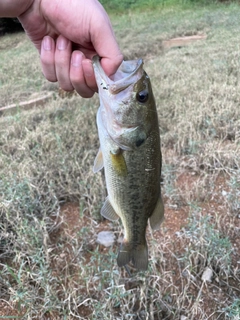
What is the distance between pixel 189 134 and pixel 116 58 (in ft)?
6.06

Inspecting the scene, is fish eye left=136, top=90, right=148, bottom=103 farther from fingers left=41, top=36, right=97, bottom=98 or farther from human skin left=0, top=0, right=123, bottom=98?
fingers left=41, top=36, right=97, bottom=98

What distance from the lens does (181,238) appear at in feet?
7.29

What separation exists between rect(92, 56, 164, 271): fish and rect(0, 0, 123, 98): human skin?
0.38 ft

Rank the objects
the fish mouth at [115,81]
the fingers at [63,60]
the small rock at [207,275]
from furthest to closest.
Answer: the small rock at [207,275] < the fingers at [63,60] < the fish mouth at [115,81]

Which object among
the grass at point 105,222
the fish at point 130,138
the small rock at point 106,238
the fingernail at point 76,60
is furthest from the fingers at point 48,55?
the small rock at point 106,238

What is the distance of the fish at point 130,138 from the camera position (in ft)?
4.09

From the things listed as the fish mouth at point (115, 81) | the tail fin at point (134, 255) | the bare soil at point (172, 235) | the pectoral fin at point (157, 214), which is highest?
the fish mouth at point (115, 81)

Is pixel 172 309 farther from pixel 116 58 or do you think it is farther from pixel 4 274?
pixel 116 58

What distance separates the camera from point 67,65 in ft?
5.04

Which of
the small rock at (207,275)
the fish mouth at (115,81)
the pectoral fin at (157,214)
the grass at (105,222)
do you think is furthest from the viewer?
the small rock at (207,275)

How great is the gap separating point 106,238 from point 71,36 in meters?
1.23

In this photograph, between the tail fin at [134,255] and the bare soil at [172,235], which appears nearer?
the tail fin at [134,255]

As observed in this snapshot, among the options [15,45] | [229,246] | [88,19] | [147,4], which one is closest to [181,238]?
[229,246]

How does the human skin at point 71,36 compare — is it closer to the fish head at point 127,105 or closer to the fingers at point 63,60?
the fingers at point 63,60
